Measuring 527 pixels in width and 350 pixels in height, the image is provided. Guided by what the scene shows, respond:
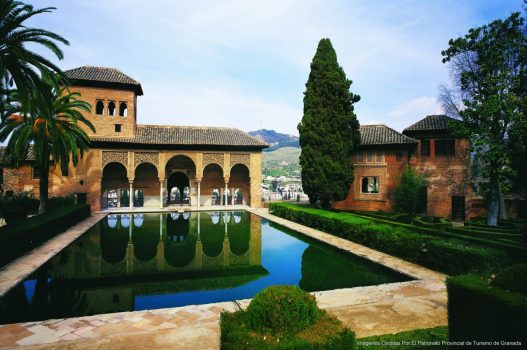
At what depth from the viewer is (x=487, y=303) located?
3.87 meters

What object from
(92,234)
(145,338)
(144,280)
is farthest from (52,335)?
(92,234)

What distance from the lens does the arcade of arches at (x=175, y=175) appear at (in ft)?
90.4

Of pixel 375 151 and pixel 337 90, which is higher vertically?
pixel 337 90

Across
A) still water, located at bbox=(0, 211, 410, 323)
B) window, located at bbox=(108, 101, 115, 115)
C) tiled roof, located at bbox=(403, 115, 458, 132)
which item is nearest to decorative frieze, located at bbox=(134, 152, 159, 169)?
window, located at bbox=(108, 101, 115, 115)

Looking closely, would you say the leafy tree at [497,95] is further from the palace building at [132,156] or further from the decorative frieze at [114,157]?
the decorative frieze at [114,157]

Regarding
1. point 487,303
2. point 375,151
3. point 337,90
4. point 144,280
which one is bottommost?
point 144,280

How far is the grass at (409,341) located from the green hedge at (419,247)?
473cm

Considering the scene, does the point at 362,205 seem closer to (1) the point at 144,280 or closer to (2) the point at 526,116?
(2) the point at 526,116

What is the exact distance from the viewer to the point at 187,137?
2902 cm

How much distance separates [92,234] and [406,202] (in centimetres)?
2137

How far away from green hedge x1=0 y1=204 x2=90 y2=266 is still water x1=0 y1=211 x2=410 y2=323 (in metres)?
1.17

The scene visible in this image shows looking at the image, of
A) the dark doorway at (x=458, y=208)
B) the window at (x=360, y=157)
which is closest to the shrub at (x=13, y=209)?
the window at (x=360, y=157)

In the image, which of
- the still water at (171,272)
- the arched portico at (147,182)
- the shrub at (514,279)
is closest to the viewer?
the shrub at (514,279)

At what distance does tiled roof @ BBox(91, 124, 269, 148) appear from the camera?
2742 centimetres
